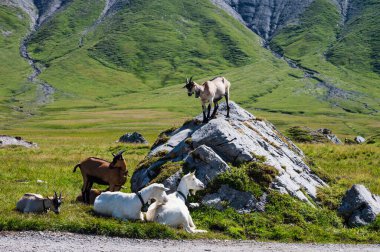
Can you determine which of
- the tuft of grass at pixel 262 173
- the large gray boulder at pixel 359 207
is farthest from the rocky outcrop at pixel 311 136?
the tuft of grass at pixel 262 173

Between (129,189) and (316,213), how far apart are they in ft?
31.9

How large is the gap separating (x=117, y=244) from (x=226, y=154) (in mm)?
8582

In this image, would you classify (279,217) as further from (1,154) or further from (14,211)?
(1,154)

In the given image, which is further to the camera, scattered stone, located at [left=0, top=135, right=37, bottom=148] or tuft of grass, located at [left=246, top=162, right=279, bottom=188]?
scattered stone, located at [left=0, top=135, right=37, bottom=148]

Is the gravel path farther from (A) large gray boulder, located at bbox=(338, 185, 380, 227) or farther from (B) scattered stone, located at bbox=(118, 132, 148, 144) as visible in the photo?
(B) scattered stone, located at bbox=(118, 132, 148, 144)

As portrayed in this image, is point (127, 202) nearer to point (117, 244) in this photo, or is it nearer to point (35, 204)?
point (117, 244)

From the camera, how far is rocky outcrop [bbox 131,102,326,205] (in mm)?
19828

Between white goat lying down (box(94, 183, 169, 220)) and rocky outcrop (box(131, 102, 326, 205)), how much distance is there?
129 inches

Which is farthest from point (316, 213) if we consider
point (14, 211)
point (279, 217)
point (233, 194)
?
point (14, 211)

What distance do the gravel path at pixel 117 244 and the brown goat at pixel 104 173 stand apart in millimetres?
4545

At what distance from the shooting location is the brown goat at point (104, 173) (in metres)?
18.7

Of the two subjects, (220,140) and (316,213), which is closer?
→ (316,213)

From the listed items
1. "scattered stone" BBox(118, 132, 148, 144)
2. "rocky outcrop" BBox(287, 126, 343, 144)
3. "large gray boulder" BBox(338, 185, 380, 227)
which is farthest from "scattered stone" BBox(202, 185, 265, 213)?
"rocky outcrop" BBox(287, 126, 343, 144)

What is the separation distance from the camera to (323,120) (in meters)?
183
